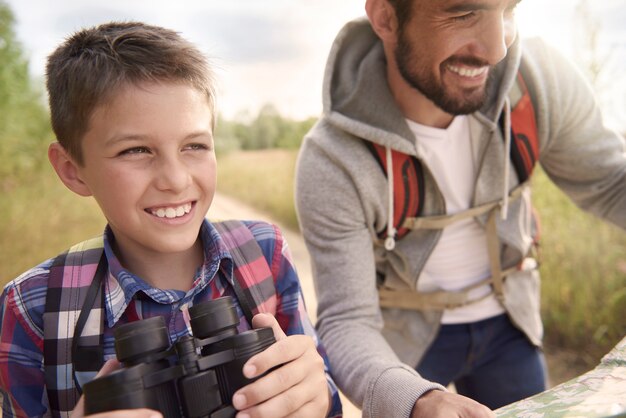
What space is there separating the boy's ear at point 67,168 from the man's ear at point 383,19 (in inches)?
49.5

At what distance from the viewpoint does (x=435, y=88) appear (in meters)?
2.04

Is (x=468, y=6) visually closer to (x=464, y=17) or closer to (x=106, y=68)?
(x=464, y=17)

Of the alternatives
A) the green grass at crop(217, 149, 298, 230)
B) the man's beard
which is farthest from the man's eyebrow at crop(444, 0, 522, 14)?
the green grass at crop(217, 149, 298, 230)

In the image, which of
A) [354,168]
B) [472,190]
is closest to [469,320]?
[472,190]

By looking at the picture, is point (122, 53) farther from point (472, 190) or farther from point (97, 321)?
point (472, 190)

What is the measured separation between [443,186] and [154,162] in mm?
1236

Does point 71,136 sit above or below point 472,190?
above

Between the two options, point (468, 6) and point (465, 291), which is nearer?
point (468, 6)

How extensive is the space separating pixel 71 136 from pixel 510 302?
1.84 m

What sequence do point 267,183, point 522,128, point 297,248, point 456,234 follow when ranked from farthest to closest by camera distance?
point 267,183, point 297,248, point 456,234, point 522,128

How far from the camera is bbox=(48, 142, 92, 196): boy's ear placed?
1.52 metres

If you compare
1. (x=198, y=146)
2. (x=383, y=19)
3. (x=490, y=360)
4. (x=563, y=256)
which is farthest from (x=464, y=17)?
(x=563, y=256)

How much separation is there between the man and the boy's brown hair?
27.9 inches

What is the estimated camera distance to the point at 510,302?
2.37 m
